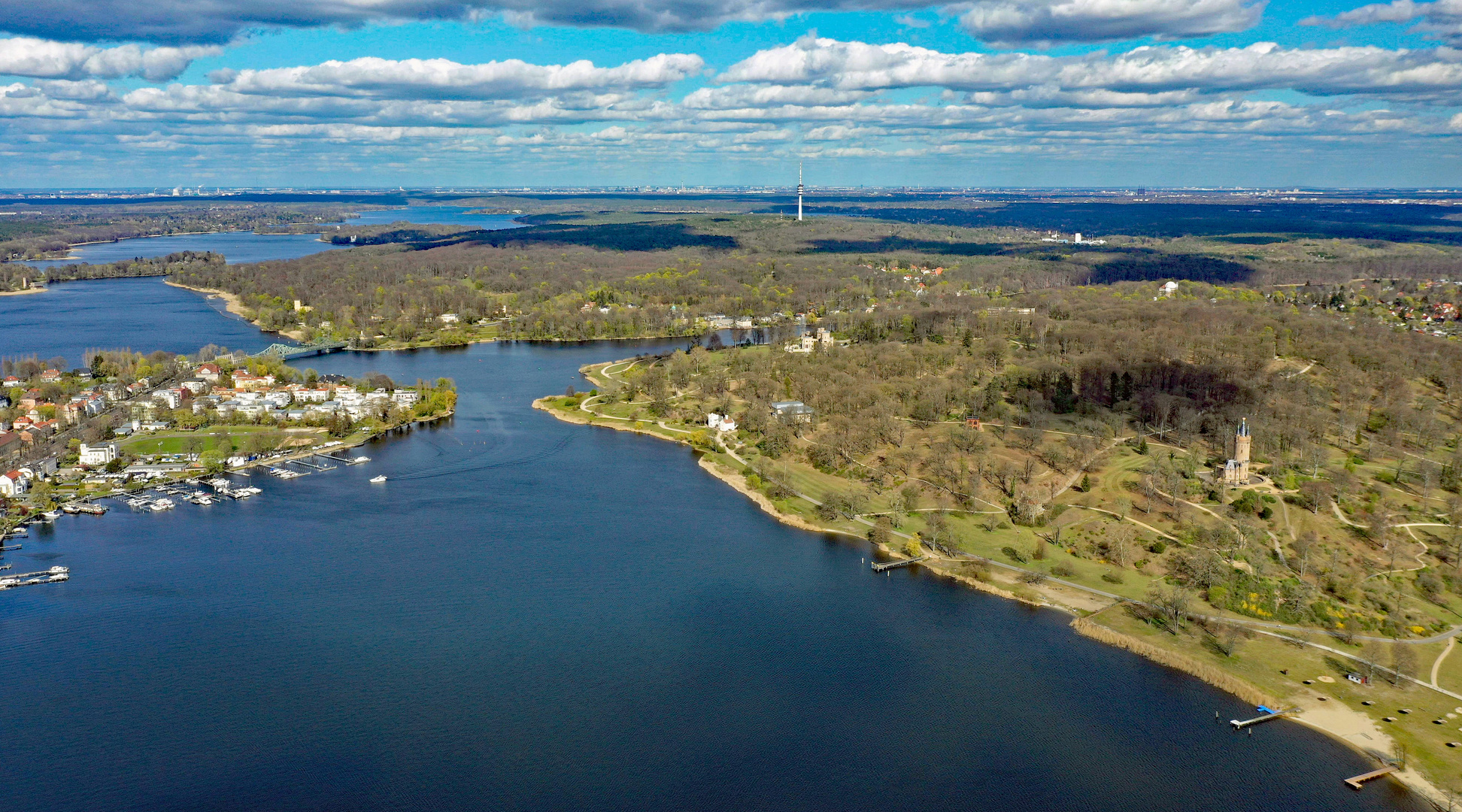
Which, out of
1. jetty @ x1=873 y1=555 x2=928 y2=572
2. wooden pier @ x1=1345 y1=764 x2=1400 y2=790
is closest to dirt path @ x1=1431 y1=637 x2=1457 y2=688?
wooden pier @ x1=1345 y1=764 x2=1400 y2=790

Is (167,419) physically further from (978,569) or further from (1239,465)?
(1239,465)

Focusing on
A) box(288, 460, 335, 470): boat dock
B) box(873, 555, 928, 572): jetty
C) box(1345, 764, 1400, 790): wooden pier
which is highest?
box(288, 460, 335, 470): boat dock

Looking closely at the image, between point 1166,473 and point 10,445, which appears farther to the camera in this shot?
point 10,445

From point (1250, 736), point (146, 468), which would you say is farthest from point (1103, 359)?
point (146, 468)

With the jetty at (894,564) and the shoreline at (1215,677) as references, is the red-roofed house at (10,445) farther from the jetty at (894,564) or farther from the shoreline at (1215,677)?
the jetty at (894,564)

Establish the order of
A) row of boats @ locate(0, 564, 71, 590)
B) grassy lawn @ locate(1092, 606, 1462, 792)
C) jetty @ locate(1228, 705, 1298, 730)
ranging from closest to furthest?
grassy lawn @ locate(1092, 606, 1462, 792), jetty @ locate(1228, 705, 1298, 730), row of boats @ locate(0, 564, 71, 590)

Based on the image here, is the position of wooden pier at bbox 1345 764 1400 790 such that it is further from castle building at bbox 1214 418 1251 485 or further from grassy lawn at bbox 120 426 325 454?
grassy lawn at bbox 120 426 325 454

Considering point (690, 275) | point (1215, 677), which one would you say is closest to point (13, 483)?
point (1215, 677)
